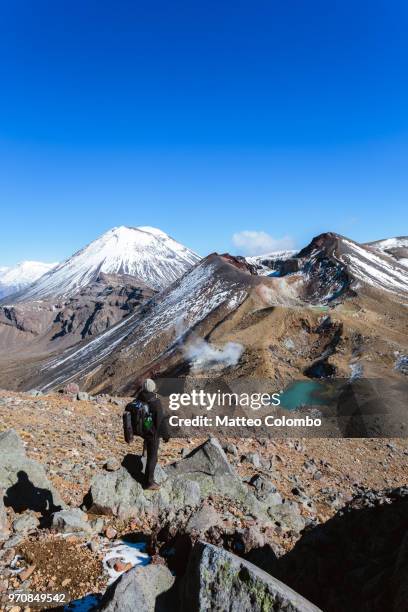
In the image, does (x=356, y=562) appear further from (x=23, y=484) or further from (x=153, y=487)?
(x=23, y=484)

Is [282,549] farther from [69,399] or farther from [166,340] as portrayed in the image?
[166,340]

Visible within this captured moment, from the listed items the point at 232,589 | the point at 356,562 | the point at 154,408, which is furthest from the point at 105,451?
the point at 232,589

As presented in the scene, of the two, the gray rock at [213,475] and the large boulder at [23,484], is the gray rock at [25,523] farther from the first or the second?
the gray rock at [213,475]

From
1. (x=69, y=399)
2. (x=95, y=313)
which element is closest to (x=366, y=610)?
(x=69, y=399)

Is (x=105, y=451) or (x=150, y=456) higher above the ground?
(x=150, y=456)

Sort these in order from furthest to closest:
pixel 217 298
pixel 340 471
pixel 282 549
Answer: pixel 217 298, pixel 340 471, pixel 282 549
